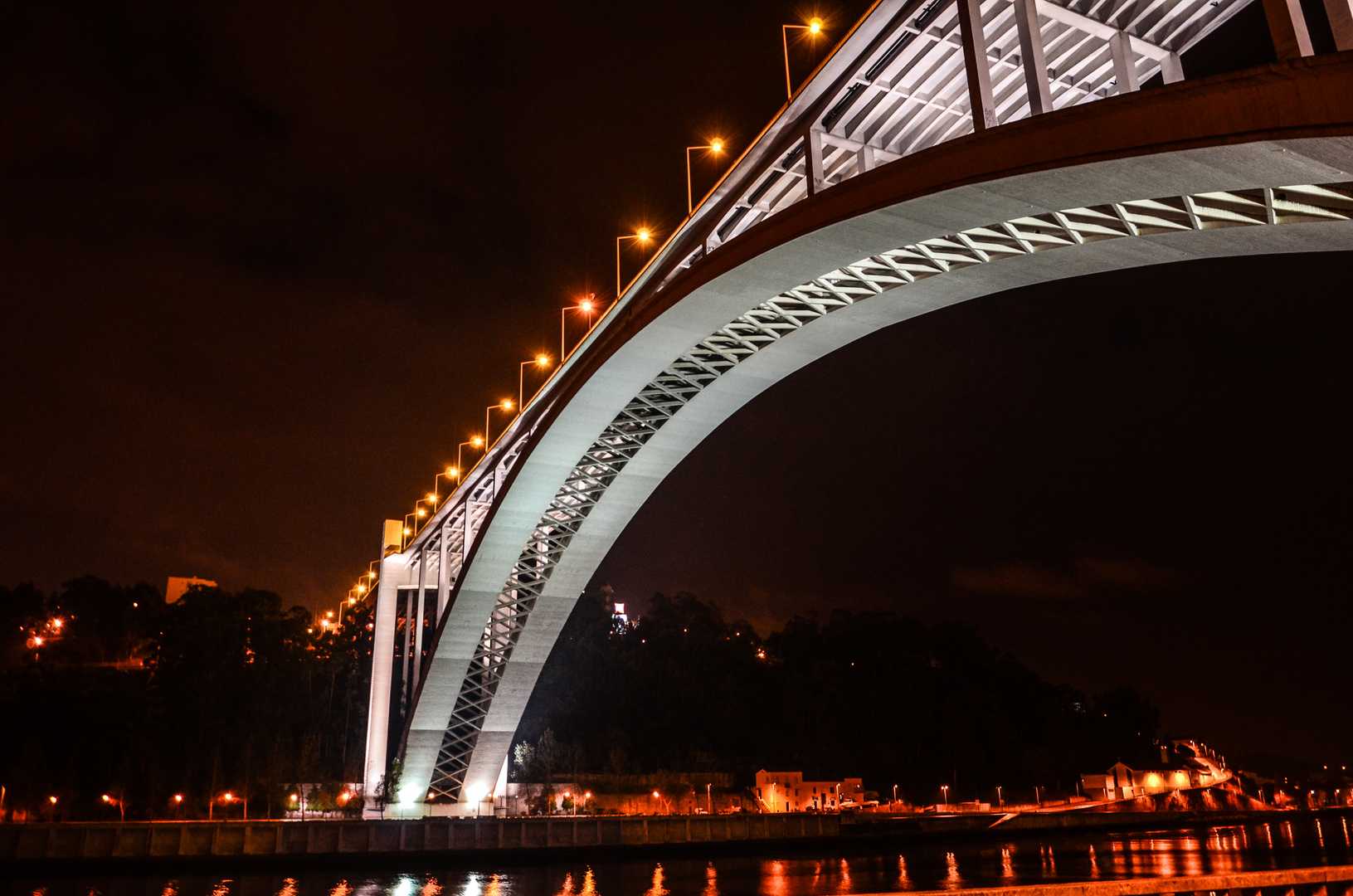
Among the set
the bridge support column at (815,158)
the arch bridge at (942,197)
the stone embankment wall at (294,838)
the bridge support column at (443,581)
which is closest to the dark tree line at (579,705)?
the stone embankment wall at (294,838)

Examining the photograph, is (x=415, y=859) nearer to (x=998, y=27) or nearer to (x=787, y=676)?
(x=998, y=27)

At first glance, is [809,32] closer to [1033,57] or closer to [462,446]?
[1033,57]

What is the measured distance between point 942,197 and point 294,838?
111 ft

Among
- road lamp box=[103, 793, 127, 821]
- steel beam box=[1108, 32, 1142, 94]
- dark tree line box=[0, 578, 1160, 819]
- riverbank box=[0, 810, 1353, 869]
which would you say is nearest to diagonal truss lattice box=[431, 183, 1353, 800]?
steel beam box=[1108, 32, 1142, 94]

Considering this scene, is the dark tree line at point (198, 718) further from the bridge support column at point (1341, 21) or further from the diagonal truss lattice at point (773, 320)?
the bridge support column at point (1341, 21)

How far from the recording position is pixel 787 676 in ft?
260

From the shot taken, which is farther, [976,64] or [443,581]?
[443,581]

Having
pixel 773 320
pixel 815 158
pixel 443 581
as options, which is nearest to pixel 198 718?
Result: pixel 443 581

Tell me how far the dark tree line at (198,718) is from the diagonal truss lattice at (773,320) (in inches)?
717

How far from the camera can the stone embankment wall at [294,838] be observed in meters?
34.5

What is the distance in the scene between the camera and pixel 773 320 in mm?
20484

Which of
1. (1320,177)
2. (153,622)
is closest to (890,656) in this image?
(153,622)

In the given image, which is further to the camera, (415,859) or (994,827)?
(994,827)

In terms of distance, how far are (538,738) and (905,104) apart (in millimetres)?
Answer: 58545
